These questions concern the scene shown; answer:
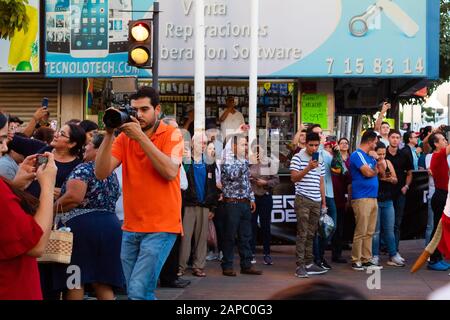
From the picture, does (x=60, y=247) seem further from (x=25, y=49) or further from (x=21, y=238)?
(x=25, y=49)

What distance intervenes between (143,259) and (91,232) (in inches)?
29.2

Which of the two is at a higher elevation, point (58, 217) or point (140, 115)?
point (140, 115)

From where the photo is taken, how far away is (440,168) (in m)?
10.6

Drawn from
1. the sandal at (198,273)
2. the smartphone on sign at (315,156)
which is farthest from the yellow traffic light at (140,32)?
the sandal at (198,273)

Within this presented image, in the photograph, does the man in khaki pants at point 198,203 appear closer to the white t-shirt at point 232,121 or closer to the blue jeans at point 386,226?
the blue jeans at point 386,226

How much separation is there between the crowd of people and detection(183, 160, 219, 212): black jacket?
0.6 inches

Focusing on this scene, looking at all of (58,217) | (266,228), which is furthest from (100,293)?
(266,228)

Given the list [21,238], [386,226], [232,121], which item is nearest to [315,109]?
[232,121]

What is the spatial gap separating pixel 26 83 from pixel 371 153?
7.55 m

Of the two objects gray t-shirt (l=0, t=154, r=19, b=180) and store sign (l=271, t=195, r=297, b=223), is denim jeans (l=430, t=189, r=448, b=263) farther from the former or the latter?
gray t-shirt (l=0, t=154, r=19, b=180)

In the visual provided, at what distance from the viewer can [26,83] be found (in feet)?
52.5
